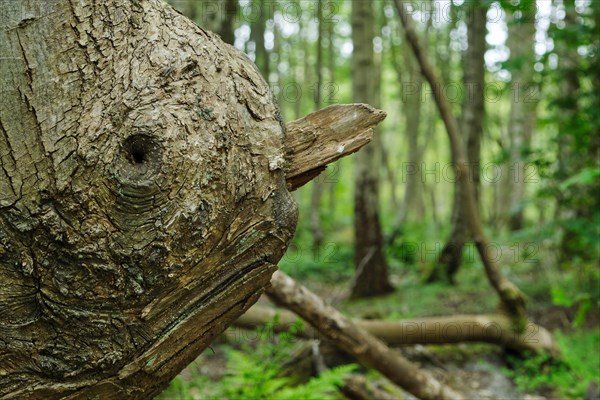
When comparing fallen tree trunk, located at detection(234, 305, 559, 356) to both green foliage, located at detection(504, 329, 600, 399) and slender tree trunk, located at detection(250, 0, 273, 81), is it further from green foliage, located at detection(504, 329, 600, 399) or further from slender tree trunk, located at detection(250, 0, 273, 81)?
slender tree trunk, located at detection(250, 0, 273, 81)

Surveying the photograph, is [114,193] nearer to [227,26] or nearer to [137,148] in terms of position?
[137,148]

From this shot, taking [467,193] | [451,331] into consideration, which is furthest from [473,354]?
[467,193]

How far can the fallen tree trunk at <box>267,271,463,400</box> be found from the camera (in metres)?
3.46

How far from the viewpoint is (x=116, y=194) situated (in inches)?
65.5

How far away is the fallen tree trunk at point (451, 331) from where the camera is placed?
577 centimetres

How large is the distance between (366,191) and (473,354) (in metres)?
3.25

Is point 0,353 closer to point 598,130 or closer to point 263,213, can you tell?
point 263,213

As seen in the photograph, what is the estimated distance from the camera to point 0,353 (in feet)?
5.67

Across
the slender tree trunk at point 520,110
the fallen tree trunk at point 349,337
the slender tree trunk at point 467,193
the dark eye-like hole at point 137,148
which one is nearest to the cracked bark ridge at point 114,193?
the dark eye-like hole at point 137,148

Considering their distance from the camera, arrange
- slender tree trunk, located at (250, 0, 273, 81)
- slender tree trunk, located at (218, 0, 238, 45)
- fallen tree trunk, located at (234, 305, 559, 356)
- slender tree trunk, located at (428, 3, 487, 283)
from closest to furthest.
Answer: slender tree trunk, located at (218, 0, 238, 45) → fallen tree trunk, located at (234, 305, 559, 356) → slender tree trunk, located at (428, 3, 487, 283) → slender tree trunk, located at (250, 0, 273, 81)

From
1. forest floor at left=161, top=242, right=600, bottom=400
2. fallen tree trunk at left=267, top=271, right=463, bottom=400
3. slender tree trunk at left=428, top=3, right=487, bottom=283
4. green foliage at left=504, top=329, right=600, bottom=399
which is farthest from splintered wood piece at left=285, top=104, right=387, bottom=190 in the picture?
slender tree trunk at left=428, top=3, right=487, bottom=283

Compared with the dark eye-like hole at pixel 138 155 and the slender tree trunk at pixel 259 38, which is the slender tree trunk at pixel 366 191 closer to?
the slender tree trunk at pixel 259 38

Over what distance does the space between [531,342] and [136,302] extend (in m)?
5.52

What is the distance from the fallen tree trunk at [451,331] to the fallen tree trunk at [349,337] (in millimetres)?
1559
